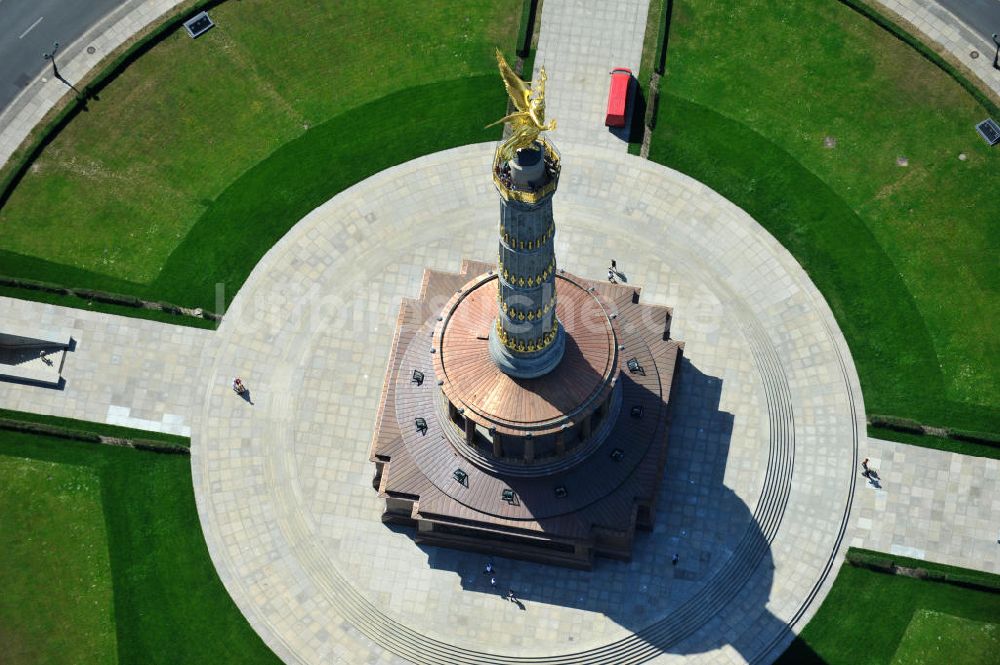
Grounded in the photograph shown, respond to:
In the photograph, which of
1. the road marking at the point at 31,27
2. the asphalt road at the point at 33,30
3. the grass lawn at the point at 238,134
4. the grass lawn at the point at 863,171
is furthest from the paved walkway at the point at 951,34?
the road marking at the point at 31,27

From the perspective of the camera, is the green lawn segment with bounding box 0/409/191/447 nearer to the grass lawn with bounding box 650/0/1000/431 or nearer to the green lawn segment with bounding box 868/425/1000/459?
the grass lawn with bounding box 650/0/1000/431

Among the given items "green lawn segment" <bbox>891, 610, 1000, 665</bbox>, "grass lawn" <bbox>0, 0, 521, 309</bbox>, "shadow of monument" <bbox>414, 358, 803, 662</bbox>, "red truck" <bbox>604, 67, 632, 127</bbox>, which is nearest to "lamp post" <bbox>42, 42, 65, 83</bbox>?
"grass lawn" <bbox>0, 0, 521, 309</bbox>

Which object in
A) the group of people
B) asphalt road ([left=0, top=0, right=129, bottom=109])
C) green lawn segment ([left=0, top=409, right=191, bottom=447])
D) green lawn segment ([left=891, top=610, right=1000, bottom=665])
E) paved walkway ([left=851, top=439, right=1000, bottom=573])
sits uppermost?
asphalt road ([left=0, top=0, right=129, bottom=109])

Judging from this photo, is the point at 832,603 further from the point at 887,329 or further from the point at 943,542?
the point at 887,329

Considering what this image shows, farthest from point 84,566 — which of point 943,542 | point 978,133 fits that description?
point 978,133

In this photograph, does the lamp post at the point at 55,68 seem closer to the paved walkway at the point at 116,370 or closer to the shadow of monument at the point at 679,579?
the paved walkway at the point at 116,370
